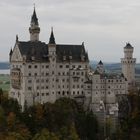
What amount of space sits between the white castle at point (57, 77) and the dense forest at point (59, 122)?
2707mm

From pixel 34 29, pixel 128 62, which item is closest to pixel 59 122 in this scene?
pixel 34 29

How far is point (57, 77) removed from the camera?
98250mm

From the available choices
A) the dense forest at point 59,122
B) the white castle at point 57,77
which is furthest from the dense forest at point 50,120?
the white castle at point 57,77

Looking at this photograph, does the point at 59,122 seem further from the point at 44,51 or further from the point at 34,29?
the point at 34,29

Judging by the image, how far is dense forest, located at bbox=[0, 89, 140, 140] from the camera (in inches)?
3263

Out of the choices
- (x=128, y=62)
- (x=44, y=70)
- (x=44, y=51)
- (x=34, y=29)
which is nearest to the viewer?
(x=44, y=70)

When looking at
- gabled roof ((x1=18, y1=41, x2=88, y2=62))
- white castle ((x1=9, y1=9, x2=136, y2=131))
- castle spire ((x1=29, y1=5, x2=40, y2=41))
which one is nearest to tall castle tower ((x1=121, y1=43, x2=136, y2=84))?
white castle ((x1=9, y1=9, x2=136, y2=131))

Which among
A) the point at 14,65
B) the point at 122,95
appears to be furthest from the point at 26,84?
the point at 122,95

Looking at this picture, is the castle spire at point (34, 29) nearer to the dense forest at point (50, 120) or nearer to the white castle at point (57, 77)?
the white castle at point (57, 77)

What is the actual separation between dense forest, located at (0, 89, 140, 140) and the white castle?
2.71m

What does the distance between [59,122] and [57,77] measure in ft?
36.4

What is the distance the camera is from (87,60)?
102750 millimetres

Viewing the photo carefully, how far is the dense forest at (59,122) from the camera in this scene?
8288 centimetres

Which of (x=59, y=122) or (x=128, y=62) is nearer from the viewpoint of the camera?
(x=59, y=122)
